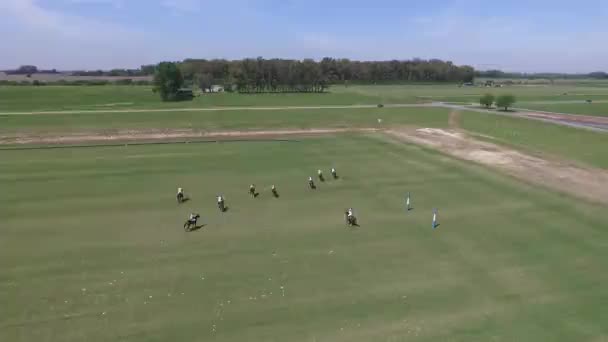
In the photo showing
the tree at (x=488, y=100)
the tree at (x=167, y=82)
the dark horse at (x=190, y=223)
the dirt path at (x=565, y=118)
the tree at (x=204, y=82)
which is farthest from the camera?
the tree at (x=204, y=82)

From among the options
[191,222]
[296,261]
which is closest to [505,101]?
[296,261]

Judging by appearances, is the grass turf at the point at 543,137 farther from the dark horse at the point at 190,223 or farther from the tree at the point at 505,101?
the dark horse at the point at 190,223

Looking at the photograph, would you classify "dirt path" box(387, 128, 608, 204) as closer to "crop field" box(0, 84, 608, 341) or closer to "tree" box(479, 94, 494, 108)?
"crop field" box(0, 84, 608, 341)

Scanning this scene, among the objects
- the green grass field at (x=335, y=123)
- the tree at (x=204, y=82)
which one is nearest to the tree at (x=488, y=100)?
the green grass field at (x=335, y=123)

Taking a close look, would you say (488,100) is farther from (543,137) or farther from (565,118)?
(543,137)

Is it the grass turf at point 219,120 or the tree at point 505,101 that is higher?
the tree at point 505,101

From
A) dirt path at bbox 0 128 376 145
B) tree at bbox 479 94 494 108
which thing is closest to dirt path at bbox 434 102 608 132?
tree at bbox 479 94 494 108
